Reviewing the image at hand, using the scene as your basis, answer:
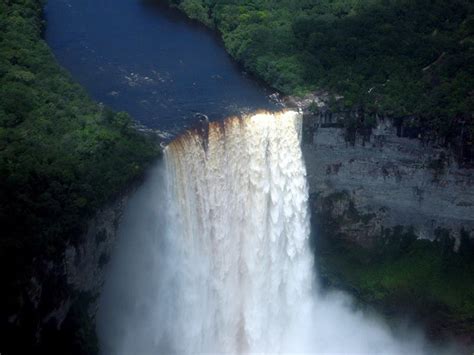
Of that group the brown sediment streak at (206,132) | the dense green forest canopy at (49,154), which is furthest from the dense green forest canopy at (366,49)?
the dense green forest canopy at (49,154)

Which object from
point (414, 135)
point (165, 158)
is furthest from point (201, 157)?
point (414, 135)

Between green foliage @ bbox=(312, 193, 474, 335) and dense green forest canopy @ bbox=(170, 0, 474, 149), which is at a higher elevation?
dense green forest canopy @ bbox=(170, 0, 474, 149)

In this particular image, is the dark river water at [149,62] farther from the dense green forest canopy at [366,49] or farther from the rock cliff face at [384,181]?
the rock cliff face at [384,181]

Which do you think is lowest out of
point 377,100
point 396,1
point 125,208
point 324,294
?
point 324,294

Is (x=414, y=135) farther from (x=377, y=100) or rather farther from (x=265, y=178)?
(x=265, y=178)

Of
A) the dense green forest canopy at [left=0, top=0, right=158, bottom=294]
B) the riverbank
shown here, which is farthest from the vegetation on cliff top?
the riverbank

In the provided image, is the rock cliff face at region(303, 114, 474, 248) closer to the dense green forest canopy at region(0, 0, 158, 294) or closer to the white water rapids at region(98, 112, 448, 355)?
the white water rapids at region(98, 112, 448, 355)

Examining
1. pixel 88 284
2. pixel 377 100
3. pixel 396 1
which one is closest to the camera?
pixel 88 284
